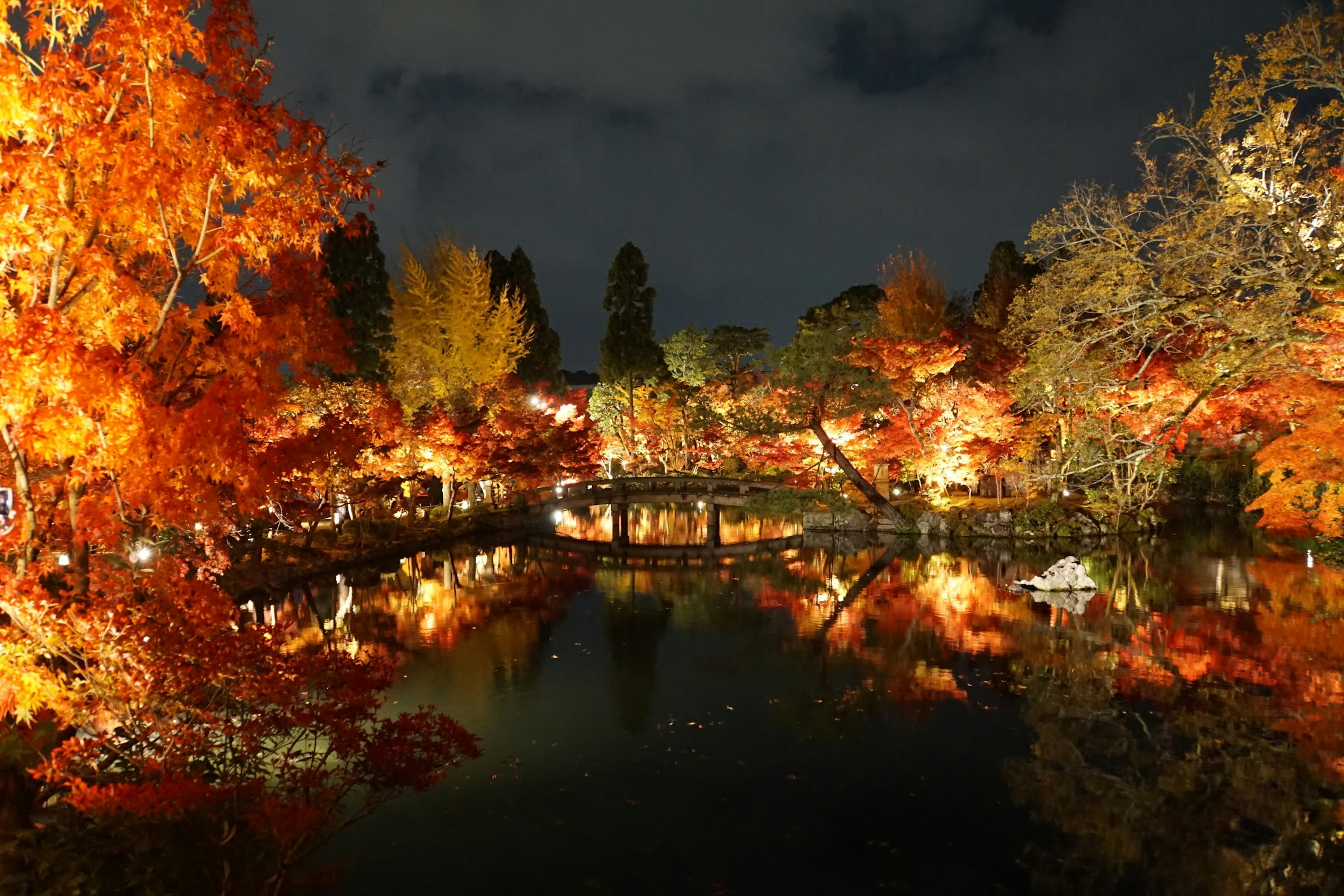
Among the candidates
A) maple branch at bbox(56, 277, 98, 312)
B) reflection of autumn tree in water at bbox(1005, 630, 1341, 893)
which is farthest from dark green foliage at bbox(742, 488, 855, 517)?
maple branch at bbox(56, 277, 98, 312)

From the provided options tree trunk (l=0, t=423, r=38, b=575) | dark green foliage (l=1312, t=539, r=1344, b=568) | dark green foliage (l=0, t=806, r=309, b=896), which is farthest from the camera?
dark green foliage (l=1312, t=539, r=1344, b=568)

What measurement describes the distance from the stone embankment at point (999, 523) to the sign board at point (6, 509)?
22.6 metres

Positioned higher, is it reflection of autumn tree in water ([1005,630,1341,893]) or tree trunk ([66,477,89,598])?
tree trunk ([66,477,89,598])

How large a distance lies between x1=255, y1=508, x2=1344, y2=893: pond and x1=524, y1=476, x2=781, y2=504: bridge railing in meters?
9.61

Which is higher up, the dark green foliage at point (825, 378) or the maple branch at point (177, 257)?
the dark green foliage at point (825, 378)

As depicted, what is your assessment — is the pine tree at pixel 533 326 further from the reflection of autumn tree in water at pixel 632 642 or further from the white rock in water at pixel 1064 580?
the white rock in water at pixel 1064 580

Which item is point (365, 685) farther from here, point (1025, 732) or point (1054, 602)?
point (1054, 602)

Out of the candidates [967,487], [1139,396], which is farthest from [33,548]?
[967,487]

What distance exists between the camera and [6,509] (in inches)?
245

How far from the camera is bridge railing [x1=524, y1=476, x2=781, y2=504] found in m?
27.6

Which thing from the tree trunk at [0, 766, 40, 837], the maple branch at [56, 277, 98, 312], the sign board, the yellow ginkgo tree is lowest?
the tree trunk at [0, 766, 40, 837]

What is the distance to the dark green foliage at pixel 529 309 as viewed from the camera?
122ft

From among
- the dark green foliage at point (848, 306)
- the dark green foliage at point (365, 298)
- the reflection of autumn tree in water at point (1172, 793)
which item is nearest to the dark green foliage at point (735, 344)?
the dark green foliage at point (848, 306)

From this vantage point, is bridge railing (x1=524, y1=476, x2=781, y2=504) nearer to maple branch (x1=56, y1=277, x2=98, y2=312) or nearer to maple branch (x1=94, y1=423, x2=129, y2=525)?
maple branch (x1=94, y1=423, x2=129, y2=525)
